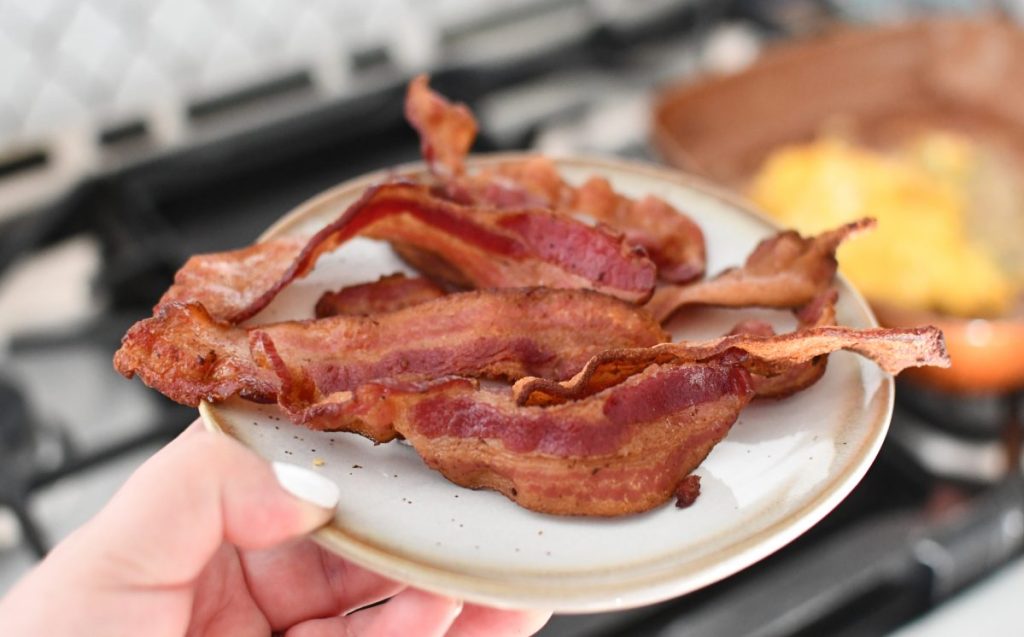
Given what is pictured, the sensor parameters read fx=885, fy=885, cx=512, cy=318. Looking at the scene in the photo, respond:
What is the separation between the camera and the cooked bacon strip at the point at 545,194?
804 millimetres

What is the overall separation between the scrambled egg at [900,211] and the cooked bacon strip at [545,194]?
1.83 ft

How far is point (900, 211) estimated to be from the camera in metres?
1.45

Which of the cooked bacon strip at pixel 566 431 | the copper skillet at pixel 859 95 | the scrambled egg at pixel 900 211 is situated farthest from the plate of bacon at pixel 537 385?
the copper skillet at pixel 859 95

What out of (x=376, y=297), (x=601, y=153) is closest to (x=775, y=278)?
(x=376, y=297)

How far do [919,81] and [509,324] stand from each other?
1.50 metres

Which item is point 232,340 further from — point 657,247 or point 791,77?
point 791,77

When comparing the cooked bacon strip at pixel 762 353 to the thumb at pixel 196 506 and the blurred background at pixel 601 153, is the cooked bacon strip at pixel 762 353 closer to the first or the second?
the thumb at pixel 196 506

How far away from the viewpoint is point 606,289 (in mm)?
743

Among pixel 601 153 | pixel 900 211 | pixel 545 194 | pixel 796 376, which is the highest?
pixel 545 194

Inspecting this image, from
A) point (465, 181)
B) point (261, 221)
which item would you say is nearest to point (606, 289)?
point (465, 181)

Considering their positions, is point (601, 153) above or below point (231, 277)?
below

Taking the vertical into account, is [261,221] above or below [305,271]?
below

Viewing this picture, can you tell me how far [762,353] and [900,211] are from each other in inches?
38.0

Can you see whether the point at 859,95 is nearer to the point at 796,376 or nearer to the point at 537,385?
the point at 796,376
